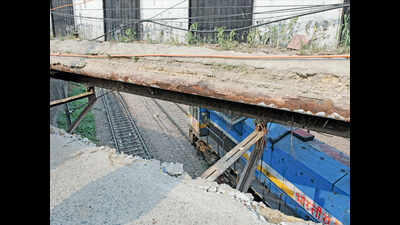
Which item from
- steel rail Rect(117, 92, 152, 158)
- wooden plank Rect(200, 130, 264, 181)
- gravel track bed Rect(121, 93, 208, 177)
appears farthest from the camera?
steel rail Rect(117, 92, 152, 158)

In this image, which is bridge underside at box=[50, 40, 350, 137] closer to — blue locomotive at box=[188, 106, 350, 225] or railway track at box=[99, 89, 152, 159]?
blue locomotive at box=[188, 106, 350, 225]

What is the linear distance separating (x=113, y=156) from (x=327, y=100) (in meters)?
4.23

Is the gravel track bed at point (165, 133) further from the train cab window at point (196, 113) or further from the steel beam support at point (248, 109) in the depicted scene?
the steel beam support at point (248, 109)

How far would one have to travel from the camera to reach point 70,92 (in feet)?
58.5

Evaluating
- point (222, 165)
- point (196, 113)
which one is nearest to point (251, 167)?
point (222, 165)

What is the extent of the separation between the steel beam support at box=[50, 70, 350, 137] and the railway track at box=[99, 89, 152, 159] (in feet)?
19.2

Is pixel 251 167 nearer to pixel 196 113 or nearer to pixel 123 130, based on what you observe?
pixel 196 113

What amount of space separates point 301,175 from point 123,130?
8.62m

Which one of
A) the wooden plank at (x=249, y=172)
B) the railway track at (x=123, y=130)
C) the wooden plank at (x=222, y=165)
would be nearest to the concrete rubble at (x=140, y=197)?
the wooden plank at (x=222, y=165)

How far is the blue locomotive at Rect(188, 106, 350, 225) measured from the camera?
511 cm

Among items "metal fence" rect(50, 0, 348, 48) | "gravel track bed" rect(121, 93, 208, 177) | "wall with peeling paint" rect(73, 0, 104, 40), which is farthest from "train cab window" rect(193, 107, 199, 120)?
"wall with peeling paint" rect(73, 0, 104, 40)

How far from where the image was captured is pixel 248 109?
3109 millimetres
